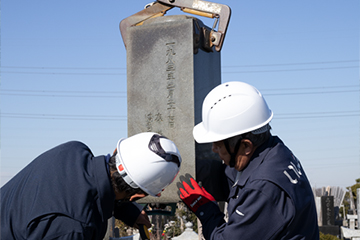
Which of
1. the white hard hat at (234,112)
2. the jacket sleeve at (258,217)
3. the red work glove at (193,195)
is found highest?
the white hard hat at (234,112)

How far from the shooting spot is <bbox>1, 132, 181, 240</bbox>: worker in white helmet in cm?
238

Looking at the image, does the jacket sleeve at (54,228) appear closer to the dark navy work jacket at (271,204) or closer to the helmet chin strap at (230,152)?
the dark navy work jacket at (271,204)

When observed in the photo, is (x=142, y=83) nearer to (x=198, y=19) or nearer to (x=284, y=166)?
(x=198, y=19)

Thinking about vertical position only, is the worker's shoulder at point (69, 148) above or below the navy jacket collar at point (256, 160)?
above

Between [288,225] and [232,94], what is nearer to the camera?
[288,225]

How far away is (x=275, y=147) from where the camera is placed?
302 centimetres

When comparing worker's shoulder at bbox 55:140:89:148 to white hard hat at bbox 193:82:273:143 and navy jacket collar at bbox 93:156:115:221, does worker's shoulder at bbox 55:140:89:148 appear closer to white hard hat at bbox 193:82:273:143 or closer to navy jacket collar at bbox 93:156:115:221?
navy jacket collar at bbox 93:156:115:221

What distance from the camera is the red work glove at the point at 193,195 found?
3.29 meters

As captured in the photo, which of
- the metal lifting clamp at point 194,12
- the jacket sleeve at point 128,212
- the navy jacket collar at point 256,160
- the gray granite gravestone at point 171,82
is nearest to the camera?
the navy jacket collar at point 256,160

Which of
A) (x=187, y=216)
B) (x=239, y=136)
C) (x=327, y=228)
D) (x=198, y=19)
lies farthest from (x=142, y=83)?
(x=327, y=228)

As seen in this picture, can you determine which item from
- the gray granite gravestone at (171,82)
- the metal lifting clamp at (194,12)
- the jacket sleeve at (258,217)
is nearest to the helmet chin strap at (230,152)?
the jacket sleeve at (258,217)

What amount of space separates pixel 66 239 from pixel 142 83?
7.24ft

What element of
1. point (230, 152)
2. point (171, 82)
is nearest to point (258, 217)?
point (230, 152)

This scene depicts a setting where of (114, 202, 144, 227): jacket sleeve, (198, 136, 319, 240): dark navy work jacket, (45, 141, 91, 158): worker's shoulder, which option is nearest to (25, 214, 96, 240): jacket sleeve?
(45, 141, 91, 158): worker's shoulder
